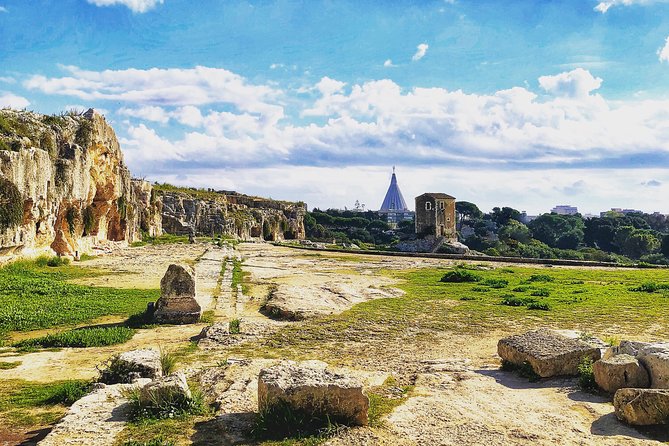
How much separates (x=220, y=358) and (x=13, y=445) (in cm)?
380

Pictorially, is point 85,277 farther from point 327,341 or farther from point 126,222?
point 126,222

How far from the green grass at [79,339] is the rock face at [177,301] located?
1758 mm

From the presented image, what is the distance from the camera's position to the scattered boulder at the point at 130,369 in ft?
23.3

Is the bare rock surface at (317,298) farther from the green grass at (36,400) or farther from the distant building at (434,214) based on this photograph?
the distant building at (434,214)

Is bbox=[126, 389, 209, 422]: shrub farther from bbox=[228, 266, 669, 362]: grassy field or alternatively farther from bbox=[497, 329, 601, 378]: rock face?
bbox=[497, 329, 601, 378]: rock face

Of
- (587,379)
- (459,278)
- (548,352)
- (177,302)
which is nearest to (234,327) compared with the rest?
(177,302)

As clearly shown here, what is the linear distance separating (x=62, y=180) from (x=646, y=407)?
28134 millimetres

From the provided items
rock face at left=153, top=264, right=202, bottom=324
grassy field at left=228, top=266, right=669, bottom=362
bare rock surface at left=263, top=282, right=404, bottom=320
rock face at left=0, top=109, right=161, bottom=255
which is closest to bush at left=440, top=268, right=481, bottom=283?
grassy field at left=228, top=266, right=669, bottom=362

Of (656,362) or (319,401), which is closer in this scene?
(319,401)

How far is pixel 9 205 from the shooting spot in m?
20.6

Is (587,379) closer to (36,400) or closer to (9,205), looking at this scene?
(36,400)

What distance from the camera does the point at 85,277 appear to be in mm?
20484

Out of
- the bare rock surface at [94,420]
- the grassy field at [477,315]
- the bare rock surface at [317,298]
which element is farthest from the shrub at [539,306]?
the bare rock surface at [94,420]

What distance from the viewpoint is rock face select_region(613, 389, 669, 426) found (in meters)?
5.53
